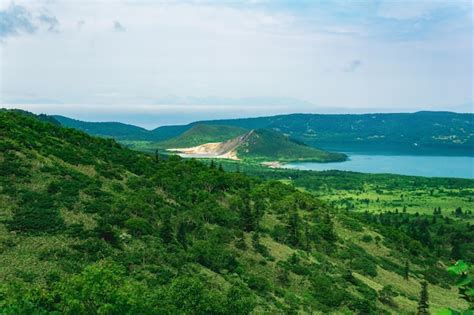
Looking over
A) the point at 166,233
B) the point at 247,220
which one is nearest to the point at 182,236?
the point at 166,233

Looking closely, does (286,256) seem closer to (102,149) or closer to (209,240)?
(209,240)

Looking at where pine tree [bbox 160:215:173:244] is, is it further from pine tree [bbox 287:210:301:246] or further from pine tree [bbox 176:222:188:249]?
pine tree [bbox 287:210:301:246]

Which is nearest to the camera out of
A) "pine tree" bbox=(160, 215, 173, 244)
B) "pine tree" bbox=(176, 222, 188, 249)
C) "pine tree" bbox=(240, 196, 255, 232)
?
"pine tree" bbox=(160, 215, 173, 244)

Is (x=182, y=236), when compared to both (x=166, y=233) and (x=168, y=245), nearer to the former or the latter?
(x=166, y=233)

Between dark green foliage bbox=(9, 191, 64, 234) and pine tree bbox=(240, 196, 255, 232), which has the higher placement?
dark green foliage bbox=(9, 191, 64, 234)

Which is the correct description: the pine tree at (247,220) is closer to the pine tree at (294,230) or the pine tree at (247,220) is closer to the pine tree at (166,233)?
the pine tree at (294,230)

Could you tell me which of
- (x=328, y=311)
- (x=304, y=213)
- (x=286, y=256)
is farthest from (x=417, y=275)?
(x=328, y=311)

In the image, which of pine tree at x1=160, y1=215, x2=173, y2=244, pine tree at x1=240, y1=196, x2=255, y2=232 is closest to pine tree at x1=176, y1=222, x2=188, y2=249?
pine tree at x1=160, y1=215, x2=173, y2=244

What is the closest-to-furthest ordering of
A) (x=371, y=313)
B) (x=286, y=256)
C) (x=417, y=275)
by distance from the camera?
(x=371, y=313), (x=286, y=256), (x=417, y=275)
